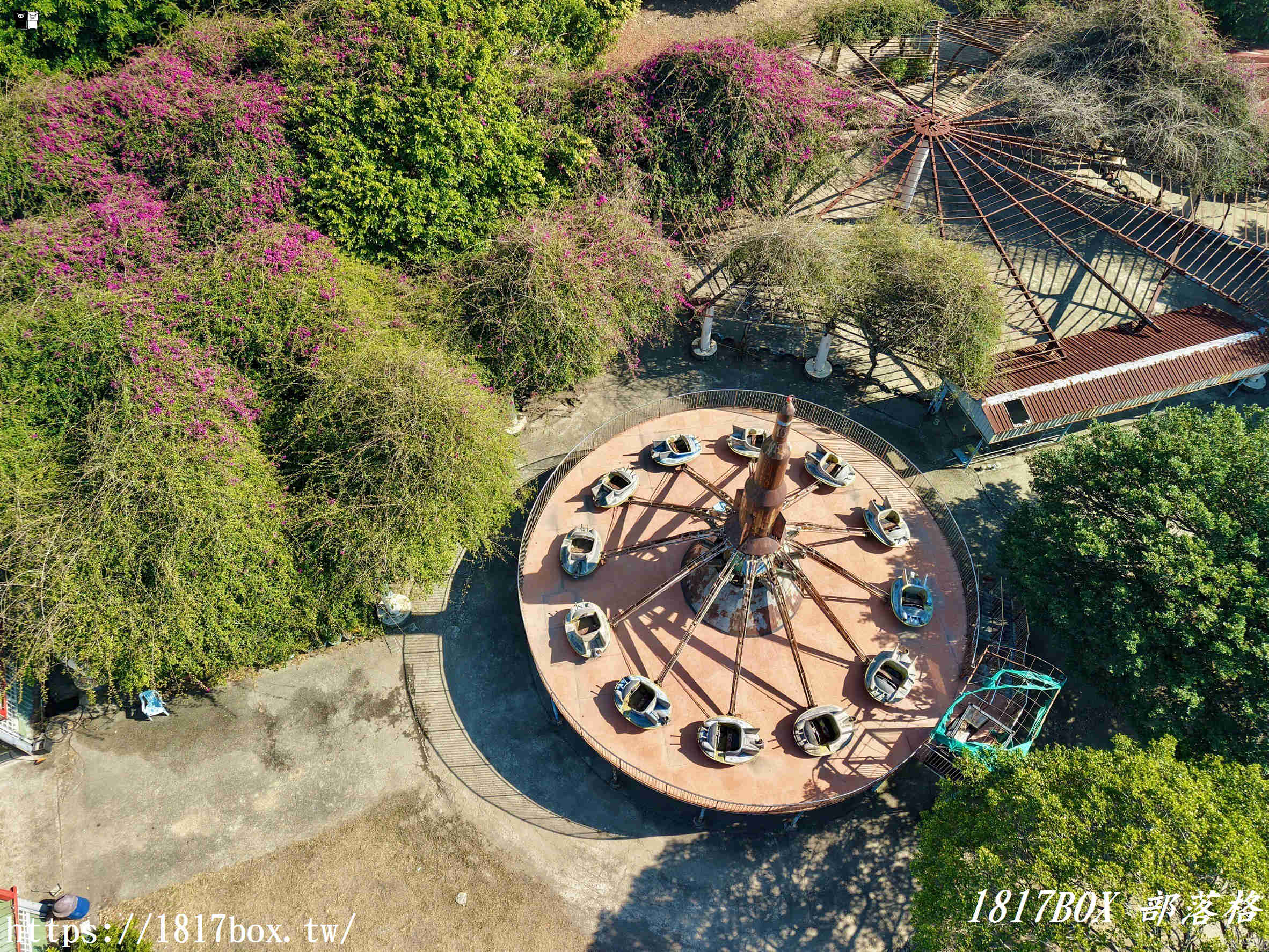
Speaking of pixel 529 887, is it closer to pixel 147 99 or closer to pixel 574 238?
pixel 574 238

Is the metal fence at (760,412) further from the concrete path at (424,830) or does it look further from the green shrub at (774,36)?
the green shrub at (774,36)

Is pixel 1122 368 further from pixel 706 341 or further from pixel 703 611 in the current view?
pixel 703 611

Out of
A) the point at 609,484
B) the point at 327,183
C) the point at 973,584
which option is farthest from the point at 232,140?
the point at 973,584

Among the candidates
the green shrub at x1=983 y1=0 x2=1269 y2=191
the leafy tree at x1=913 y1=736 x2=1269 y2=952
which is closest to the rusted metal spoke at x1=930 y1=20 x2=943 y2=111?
the green shrub at x1=983 y1=0 x2=1269 y2=191

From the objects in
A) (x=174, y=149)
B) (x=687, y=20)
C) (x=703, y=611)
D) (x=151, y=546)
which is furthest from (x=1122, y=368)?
(x=174, y=149)

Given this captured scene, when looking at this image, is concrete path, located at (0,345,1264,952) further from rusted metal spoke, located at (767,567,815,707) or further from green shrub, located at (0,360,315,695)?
rusted metal spoke, located at (767,567,815,707)

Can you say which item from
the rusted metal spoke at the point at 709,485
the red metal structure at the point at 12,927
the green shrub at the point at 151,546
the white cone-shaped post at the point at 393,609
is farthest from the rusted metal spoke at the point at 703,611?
the red metal structure at the point at 12,927
